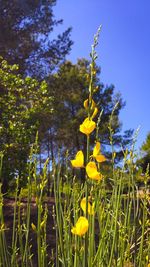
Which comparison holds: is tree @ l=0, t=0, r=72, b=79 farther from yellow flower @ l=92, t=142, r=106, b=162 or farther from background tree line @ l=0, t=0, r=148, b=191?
yellow flower @ l=92, t=142, r=106, b=162

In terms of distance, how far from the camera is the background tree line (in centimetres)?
627

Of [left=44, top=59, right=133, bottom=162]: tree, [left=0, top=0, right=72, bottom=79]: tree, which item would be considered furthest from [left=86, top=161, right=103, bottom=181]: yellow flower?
[left=44, top=59, right=133, bottom=162]: tree

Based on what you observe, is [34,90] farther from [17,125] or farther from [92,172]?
[92,172]

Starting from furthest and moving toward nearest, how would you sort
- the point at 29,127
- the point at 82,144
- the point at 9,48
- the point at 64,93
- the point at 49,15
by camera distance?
the point at 82,144 → the point at 64,93 → the point at 49,15 → the point at 9,48 → the point at 29,127

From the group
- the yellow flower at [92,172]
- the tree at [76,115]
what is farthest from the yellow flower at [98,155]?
the tree at [76,115]

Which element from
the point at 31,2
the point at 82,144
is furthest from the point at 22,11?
the point at 82,144

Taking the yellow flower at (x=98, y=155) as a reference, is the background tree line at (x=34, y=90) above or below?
above

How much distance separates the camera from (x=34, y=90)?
7629 millimetres

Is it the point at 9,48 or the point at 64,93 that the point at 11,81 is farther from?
the point at 64,93

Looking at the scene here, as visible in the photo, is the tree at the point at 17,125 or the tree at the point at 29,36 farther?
the tree at the point at 29,36

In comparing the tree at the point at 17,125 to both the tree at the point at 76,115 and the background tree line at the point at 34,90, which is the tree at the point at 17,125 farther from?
the tree at the point at 76,115

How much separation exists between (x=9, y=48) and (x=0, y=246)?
36.4ft

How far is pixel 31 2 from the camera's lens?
12859 mm

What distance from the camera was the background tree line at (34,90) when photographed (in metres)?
6.27
